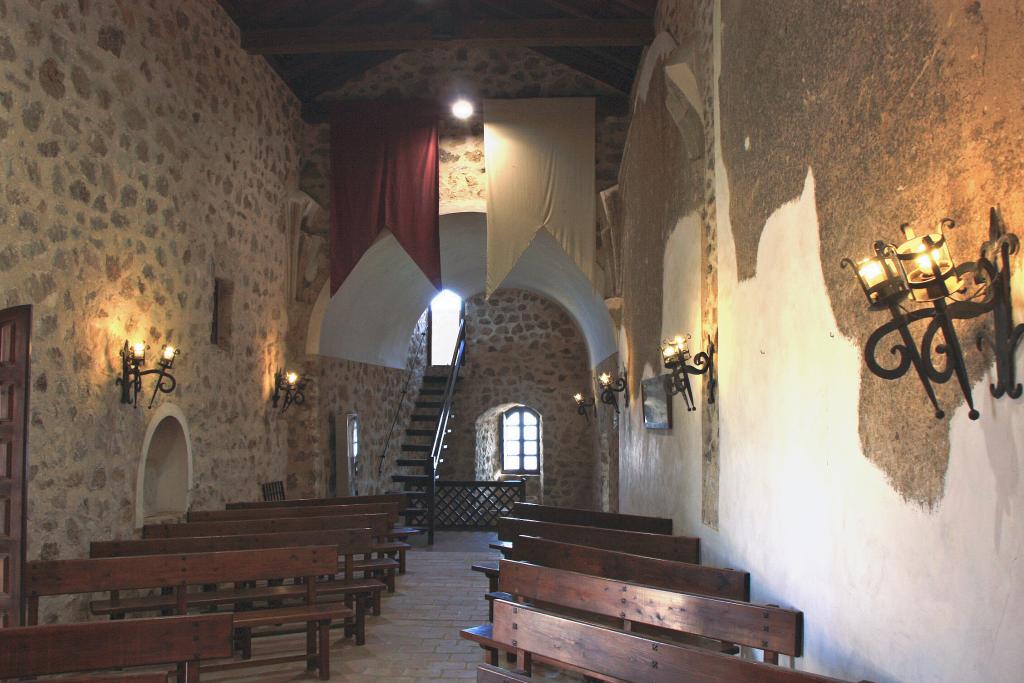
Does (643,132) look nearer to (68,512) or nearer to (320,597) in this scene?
(320,597)

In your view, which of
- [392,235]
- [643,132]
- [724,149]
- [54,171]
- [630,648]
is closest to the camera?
[630,648]

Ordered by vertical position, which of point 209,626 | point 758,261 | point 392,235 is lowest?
point 209,626

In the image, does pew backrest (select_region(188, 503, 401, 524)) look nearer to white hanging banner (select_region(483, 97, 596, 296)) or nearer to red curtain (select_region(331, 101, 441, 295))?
white hanging banner (select_region(483, 97, 596, 296))

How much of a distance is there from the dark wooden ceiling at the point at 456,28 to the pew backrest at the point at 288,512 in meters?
4.76

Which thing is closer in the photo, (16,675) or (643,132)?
(16,675)

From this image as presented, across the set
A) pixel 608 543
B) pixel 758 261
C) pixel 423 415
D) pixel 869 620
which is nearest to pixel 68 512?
pixel 608 543

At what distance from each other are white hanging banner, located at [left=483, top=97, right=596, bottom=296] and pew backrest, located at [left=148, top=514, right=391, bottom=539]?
363cm

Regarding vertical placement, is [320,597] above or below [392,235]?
below

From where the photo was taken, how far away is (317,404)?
34.3 feet

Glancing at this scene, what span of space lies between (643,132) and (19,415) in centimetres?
571

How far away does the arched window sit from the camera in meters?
17.7

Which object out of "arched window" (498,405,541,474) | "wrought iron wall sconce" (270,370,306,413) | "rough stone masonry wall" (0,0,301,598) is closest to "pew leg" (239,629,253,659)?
"rough stone masonry wall" (0,0,301,598)

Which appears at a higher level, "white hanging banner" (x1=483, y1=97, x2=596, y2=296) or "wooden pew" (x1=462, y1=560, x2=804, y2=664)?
"white hanging banner" (x1=483, y1=97, x2=596, y2=296)

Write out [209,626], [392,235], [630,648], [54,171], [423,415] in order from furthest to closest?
[423,415] → [392,235] → [54,171] → [209,626] → [630,648]
